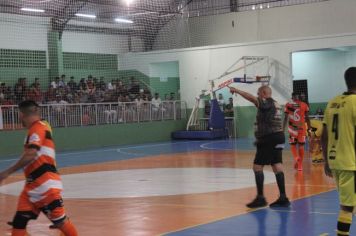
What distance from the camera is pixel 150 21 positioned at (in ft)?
115

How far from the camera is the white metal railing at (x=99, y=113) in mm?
27089

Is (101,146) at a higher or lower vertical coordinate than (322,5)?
lower

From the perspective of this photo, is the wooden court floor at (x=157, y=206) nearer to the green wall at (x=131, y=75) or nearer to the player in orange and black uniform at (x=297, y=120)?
the player in orange and black uniform at (x=297, y=120)

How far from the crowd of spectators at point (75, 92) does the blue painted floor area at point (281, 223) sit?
19660 mm

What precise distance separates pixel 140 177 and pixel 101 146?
589 inches

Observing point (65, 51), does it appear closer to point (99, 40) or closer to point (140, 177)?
point (99, 40)

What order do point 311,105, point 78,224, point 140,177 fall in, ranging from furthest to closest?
point 311,105 → point 140,177 → point 78,224

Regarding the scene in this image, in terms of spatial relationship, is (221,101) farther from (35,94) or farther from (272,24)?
(35,94)

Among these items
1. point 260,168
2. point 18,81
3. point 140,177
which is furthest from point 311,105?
point 260,168

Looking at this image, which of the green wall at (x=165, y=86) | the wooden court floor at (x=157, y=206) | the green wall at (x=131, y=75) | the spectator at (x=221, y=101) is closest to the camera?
the wooden court floor at (x=157, y=206)

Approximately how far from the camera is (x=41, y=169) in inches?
266

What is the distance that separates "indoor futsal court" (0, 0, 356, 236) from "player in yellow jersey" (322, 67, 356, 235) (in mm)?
4528

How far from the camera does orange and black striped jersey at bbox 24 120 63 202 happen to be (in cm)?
670

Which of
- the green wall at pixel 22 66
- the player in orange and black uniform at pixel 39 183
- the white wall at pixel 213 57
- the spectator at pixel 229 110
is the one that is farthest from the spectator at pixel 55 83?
the player in orange and black uniform at pixel 39 183
